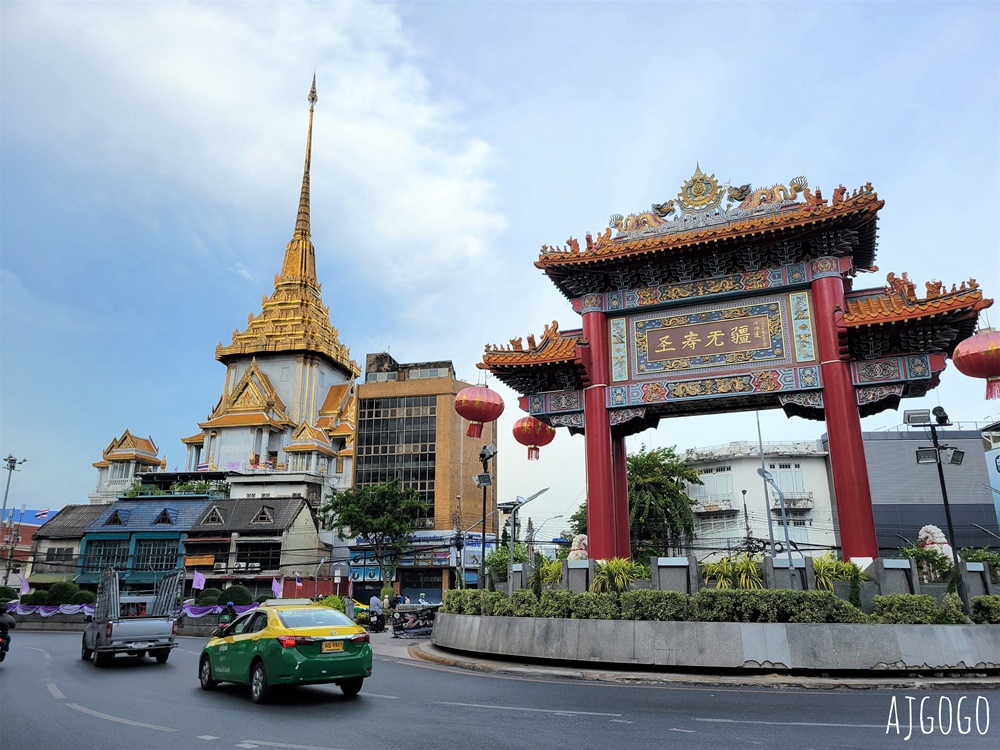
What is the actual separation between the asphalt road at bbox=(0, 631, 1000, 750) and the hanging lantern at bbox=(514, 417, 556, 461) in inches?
343

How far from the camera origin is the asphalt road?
764cm

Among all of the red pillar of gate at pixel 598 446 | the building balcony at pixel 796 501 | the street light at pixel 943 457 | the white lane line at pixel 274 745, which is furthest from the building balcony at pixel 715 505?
the white lane line at pixel 274 745

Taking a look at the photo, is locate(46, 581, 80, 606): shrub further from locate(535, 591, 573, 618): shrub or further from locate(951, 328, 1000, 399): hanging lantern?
locate(951, 328, 1000, 399): hanging lantern

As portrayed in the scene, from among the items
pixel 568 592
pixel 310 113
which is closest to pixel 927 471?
pixel 568 592

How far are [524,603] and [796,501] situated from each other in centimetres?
4910

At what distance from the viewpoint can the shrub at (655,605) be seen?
1396cm

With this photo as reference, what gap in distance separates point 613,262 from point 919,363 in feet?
25.4

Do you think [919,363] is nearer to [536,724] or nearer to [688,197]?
[688,197]

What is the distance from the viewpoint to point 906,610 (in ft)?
43.2

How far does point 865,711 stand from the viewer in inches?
370

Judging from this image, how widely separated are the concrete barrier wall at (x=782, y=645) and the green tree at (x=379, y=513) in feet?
129

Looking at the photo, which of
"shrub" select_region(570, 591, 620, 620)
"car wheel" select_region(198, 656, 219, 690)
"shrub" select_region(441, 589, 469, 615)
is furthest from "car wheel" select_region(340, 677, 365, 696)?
"shrub" select_region(441, 589, 469, 615)

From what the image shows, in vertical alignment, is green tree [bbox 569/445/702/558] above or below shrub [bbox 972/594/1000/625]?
above

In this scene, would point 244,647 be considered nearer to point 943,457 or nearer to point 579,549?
point 579,549
